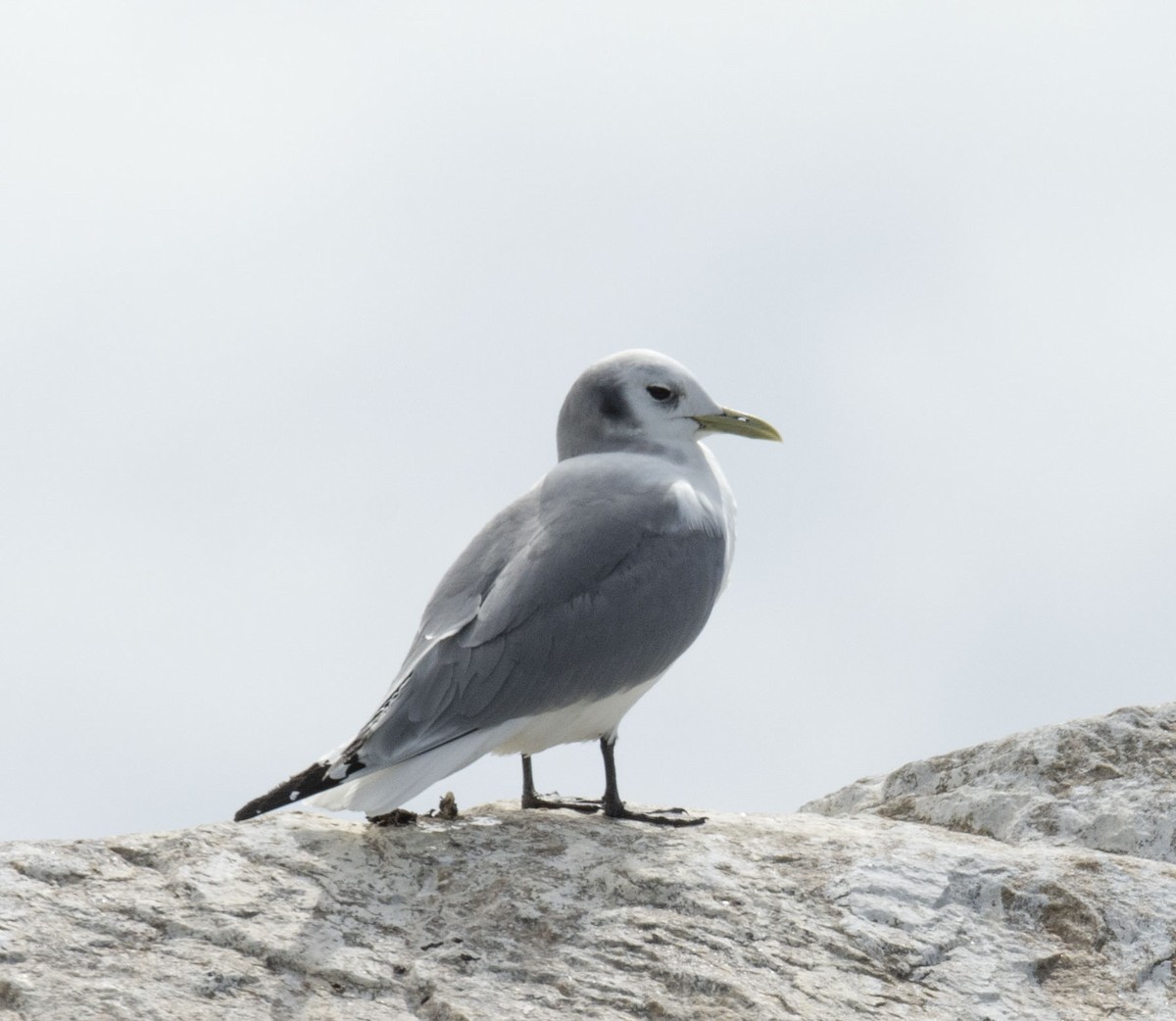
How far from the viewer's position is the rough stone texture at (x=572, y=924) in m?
5.50

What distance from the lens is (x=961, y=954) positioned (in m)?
6.07

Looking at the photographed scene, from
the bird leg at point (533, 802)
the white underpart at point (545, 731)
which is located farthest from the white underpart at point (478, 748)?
the bird leg at point (533, 802)

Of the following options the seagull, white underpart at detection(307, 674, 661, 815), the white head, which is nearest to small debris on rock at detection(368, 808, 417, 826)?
the seagull

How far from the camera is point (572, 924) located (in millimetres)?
5945

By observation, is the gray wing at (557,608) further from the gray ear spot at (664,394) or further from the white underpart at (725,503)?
the gray ear spot at (664,394)

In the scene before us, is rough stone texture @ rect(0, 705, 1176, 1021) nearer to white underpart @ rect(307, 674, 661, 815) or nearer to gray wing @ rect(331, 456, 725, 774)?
white underpart @ rect(307, 674, 661, 815)

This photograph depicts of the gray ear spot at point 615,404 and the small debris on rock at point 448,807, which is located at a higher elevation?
the gray ear spot at point 615,404

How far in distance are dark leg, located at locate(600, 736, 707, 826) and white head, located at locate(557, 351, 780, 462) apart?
1460 mm

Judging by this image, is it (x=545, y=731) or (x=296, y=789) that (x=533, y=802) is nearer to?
(x=545, y=731)

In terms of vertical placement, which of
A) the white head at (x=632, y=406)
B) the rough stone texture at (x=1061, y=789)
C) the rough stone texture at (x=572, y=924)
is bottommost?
the rough stone texture at (x=572, y=924)

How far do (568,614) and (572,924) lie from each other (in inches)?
63.5

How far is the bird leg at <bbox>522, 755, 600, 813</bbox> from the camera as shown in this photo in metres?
7.59

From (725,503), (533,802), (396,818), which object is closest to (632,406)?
(725,503)

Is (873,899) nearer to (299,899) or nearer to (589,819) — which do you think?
(589,819)
